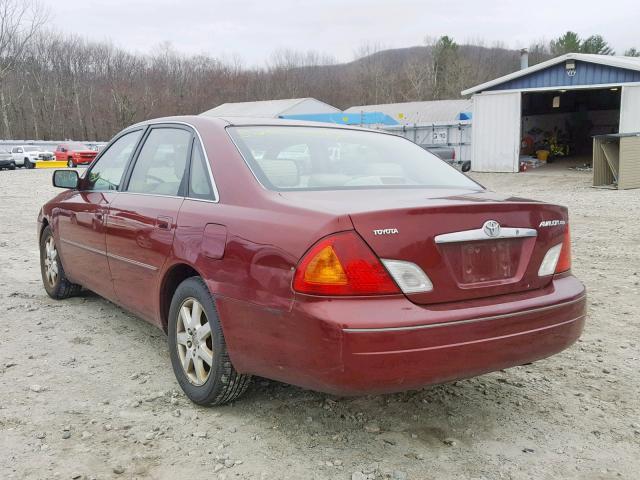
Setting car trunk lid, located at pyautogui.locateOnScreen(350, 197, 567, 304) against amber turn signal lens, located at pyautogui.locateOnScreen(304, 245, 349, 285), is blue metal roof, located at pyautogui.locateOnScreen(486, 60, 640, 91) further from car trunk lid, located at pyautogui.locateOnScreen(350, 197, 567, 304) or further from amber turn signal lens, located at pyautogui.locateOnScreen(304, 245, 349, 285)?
amber turn signal lens, located at pyautogui.locateOnScreen(304, 245, 349, 285)

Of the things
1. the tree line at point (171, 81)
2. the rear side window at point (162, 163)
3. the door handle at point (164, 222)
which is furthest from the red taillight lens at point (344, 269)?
the tree line at point (171, 81)

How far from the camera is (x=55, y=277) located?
5.36 meters

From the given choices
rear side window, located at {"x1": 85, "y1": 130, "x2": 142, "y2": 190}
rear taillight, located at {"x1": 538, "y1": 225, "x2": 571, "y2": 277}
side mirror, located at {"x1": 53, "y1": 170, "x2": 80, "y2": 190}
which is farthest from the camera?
side mirror, located at {"x1": 53, "y1": 170, "x2": 80, "y2": 190}

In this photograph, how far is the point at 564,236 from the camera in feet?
10.1

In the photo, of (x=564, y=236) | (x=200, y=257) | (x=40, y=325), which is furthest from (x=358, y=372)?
(x=40, y=325)

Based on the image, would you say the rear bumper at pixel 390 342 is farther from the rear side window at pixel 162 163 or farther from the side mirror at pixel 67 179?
the side mirror at pixel 67 179

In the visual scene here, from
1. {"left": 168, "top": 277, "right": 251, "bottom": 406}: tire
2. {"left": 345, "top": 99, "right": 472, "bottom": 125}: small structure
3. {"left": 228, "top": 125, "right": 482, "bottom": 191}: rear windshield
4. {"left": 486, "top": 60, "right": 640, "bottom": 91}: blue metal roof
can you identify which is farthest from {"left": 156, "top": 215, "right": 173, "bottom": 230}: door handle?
{"left": 345, "top": 99, "right": 472, "bottom": 125}: small structure

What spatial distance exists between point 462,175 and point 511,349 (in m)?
1.48

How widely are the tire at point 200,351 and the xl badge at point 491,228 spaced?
1383 mm

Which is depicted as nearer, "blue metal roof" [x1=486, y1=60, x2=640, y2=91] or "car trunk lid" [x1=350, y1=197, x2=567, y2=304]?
"car trunk lid" [x1=350, y1=197, x2=567, y2=304]

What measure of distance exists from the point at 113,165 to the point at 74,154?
35530 millimetres

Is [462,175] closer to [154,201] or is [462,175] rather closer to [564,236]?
[564,236]

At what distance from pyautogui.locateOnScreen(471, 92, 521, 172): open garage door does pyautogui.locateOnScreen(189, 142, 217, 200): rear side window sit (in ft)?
71.0

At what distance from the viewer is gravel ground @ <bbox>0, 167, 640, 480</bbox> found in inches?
105
